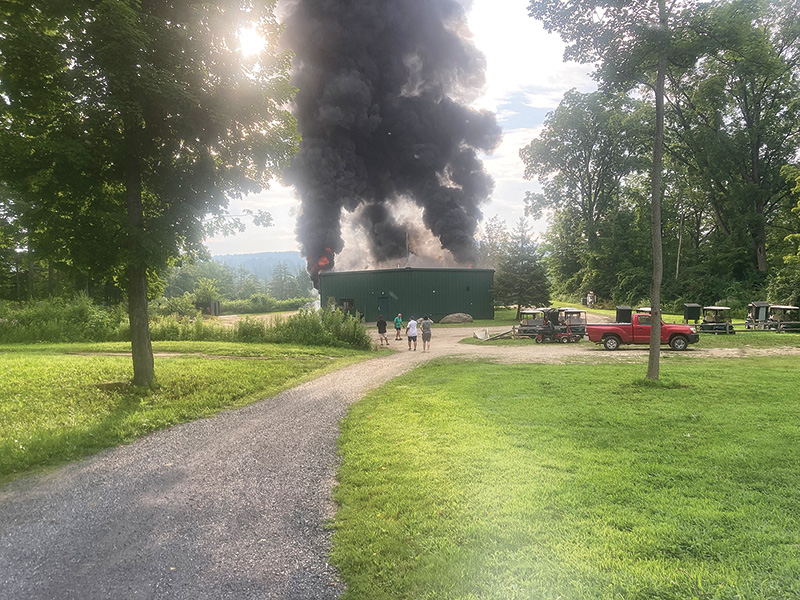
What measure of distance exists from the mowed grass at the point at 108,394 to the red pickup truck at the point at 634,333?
1013cm

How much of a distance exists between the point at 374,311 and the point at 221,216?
2524 cm

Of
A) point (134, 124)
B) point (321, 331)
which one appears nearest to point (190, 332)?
point (321, 331)

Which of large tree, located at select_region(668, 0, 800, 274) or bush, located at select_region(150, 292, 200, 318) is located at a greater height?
large tree, located at select_region(668, 0, 800, 274)

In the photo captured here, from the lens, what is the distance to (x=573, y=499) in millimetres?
4203

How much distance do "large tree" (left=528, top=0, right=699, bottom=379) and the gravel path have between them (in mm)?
8137

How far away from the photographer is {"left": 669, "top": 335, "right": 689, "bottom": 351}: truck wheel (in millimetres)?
17734

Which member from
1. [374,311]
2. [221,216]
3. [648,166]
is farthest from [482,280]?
[221,216]

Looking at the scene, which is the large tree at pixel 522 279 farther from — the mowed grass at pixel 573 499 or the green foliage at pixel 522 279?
the mowed grass at pixel 573 499

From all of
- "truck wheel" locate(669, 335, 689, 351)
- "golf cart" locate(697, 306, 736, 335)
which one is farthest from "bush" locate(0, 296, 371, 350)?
"golf cart" locate(697, 306, 736, 335)

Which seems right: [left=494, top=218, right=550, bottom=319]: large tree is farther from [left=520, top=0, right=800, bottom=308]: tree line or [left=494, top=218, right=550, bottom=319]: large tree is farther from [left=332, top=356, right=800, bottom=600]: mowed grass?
[left=332, top=356, right=800, bottom=600]: mowed grass

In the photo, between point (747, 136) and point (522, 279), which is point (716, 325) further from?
point (747, 136)

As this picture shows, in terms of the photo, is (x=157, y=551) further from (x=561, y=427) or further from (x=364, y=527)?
(x=561, y=427)

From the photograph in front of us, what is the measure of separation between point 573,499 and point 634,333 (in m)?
16.2

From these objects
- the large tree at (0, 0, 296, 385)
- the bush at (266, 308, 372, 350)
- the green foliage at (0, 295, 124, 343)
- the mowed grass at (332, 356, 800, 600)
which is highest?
the large tree at (0, 0, 296, 385)
